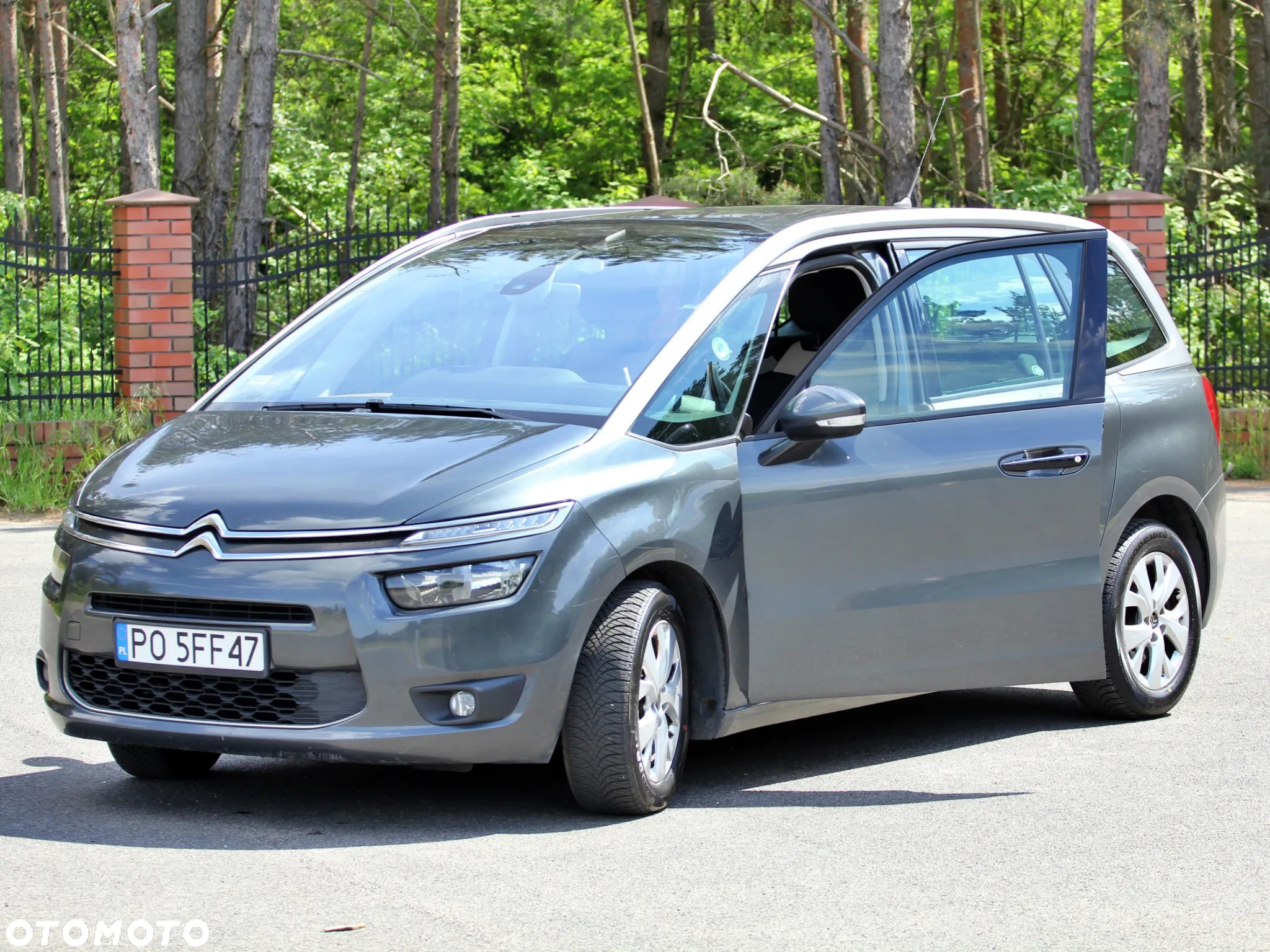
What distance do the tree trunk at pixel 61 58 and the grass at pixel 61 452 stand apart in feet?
67.8

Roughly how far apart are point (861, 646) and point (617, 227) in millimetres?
1652

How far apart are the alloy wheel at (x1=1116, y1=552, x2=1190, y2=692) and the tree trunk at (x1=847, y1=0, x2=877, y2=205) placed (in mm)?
17027

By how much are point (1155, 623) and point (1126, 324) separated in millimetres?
1089

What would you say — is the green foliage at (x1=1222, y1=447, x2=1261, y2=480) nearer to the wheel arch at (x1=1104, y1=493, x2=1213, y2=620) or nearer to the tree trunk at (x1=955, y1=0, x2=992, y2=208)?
the wheel arch at (x1=1104, y1=493, x2=1213, y2=620)

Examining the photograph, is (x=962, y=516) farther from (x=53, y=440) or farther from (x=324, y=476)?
(x=53, y=440)

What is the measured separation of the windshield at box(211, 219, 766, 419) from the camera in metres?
5.59

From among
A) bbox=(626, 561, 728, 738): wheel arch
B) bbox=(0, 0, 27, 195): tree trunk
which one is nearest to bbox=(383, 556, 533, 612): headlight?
bbox=(626, 561, 728, 738): wheel arch

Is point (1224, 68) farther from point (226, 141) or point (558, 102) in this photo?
point (226, 141)

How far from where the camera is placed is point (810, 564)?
18.4 ft

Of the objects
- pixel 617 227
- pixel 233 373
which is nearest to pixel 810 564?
pixel 617 227

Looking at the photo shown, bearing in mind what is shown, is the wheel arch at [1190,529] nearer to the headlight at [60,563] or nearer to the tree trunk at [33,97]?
the headlight at [60,563]

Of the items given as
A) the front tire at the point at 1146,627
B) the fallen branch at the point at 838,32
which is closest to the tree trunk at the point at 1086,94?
the fallen branch at the point at 838,32

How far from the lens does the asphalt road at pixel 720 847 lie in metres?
4.27

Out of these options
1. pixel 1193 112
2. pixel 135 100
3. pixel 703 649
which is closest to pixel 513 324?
pixel 703 649
